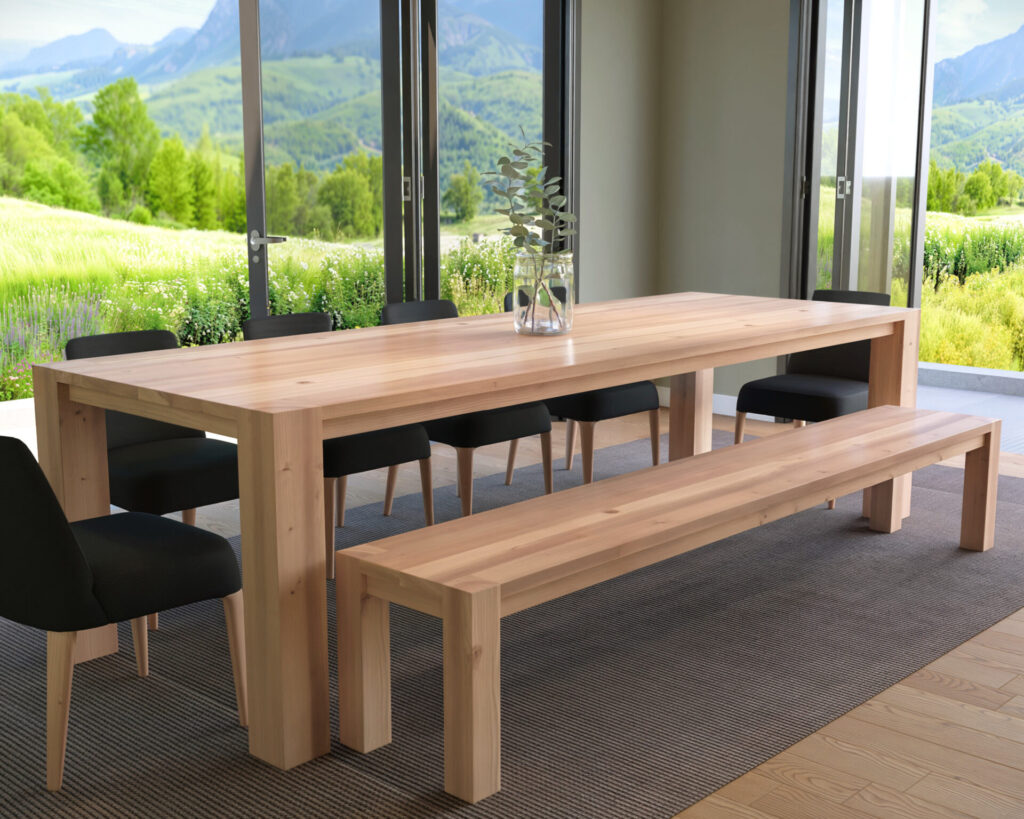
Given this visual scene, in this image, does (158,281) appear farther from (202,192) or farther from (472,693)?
(472,693)

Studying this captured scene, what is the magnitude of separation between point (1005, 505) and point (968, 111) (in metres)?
4.43

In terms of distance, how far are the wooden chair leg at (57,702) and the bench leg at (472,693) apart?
0.79 m

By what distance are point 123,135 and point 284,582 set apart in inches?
196

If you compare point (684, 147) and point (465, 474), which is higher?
point (684, 147)

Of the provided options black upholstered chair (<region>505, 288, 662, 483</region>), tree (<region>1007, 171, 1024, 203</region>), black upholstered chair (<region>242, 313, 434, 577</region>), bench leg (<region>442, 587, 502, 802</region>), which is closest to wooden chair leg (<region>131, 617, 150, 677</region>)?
black upholstered chair (<region>242, 313, 434, 577</region>)

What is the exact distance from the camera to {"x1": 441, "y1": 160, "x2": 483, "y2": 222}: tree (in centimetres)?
575

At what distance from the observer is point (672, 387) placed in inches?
178

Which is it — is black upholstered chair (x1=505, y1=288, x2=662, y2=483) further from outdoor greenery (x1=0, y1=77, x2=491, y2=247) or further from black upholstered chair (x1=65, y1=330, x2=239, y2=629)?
outdoor greenery (x1=0, y1=77, x2=491, y2=247)

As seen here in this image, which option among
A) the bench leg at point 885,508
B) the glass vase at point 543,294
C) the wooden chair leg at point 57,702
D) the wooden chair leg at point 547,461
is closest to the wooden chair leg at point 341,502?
the wooden chair leg at point 547,461

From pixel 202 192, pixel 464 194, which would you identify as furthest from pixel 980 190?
pixel 202 192

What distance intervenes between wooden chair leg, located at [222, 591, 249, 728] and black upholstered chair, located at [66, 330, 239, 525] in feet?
1.94

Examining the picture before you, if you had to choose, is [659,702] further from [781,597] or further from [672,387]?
[672,387]

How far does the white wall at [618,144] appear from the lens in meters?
5.97

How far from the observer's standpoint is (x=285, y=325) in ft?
12.7
